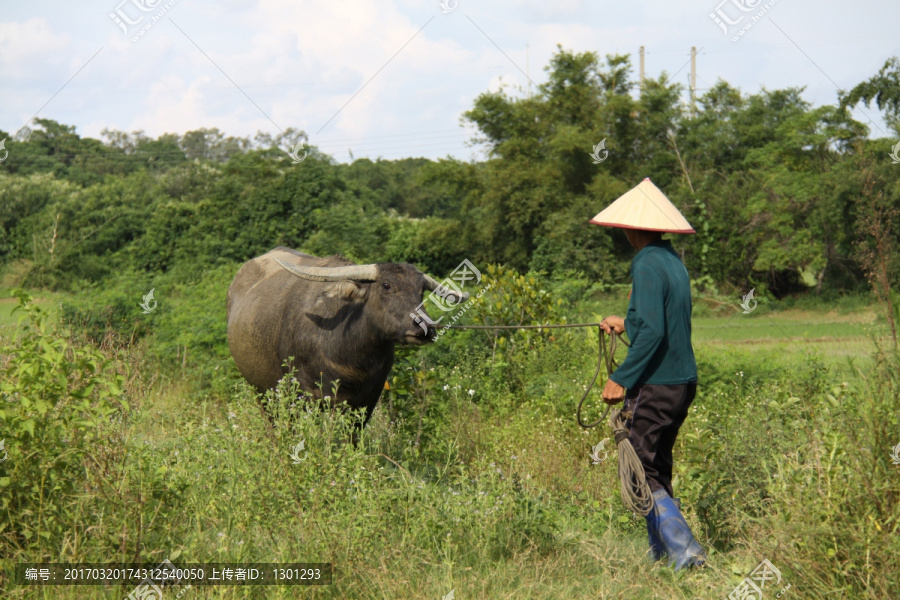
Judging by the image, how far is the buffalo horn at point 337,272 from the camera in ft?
19.2

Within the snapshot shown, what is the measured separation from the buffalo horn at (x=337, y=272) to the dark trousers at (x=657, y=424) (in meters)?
2.31

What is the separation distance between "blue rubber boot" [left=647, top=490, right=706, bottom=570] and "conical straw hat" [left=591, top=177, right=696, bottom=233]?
1388mm

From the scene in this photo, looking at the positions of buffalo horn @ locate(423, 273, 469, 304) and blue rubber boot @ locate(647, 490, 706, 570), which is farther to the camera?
buffalo horn @ locate(423, 273, 469, 304)

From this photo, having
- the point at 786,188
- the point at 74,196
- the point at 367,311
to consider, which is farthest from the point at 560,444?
the point at 74,196

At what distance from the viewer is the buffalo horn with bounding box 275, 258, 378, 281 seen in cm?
586

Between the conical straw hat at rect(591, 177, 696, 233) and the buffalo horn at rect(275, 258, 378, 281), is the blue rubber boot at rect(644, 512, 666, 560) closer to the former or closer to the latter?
the conical straw hat at rect(591, 177, 696, 233)

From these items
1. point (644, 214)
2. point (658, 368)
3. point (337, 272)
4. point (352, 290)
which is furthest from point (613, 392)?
point (337, 272)

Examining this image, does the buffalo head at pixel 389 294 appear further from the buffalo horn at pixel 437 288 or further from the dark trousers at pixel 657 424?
the dark trousers at pixel 657 424

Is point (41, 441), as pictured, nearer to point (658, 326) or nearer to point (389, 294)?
point (389, 294)

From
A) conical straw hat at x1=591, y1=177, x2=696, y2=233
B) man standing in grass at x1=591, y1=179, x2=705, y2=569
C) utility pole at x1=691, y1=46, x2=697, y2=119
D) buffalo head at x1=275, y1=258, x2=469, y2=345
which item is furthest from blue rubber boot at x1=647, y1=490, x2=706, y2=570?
utility pole at x1=691, y1=46, x2=697, y2=119

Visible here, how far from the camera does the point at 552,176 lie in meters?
23.1

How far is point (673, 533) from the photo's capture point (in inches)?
160

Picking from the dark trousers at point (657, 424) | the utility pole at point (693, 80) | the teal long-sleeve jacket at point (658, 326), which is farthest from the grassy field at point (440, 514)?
the utility pole at point (693, 80)

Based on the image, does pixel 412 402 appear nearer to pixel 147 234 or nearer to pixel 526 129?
pixel 526 129
